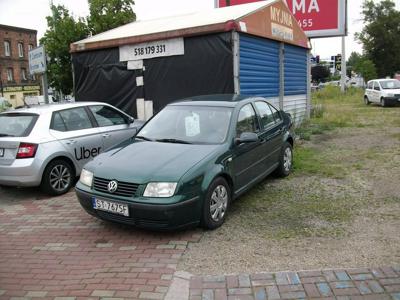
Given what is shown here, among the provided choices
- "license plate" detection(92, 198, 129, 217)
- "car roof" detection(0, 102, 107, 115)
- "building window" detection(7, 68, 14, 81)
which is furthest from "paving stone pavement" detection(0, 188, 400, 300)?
"building window" detection(7, 68, 14, 81)

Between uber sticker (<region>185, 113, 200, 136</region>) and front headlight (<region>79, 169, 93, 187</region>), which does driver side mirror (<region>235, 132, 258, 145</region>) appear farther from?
front headlight (<region>79, 169, 93, 187</region>)

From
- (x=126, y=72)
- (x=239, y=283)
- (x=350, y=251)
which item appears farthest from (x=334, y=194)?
(x=126, y=72)

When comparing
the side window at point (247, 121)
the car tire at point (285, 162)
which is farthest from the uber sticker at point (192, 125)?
the car tire at point (285, 162)

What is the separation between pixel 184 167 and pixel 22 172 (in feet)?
10.3

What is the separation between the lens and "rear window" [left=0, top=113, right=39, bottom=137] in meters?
7.05

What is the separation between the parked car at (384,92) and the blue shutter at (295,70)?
36.8ft

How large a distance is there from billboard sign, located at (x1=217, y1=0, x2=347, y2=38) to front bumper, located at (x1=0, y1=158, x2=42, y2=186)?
1732 centimetres

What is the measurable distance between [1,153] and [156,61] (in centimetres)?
462

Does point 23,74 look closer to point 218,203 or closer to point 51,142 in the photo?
point 51,142

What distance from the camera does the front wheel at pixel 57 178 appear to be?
278 inches

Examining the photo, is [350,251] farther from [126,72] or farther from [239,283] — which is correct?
[126,72]

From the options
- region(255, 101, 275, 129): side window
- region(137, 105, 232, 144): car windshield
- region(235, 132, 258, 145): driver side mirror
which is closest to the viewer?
A: region(235, 132, 258, 145): driver side mirror

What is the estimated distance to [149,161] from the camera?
17.1ft

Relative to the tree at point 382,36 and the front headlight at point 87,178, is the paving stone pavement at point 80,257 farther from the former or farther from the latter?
the tree at point 382,36
